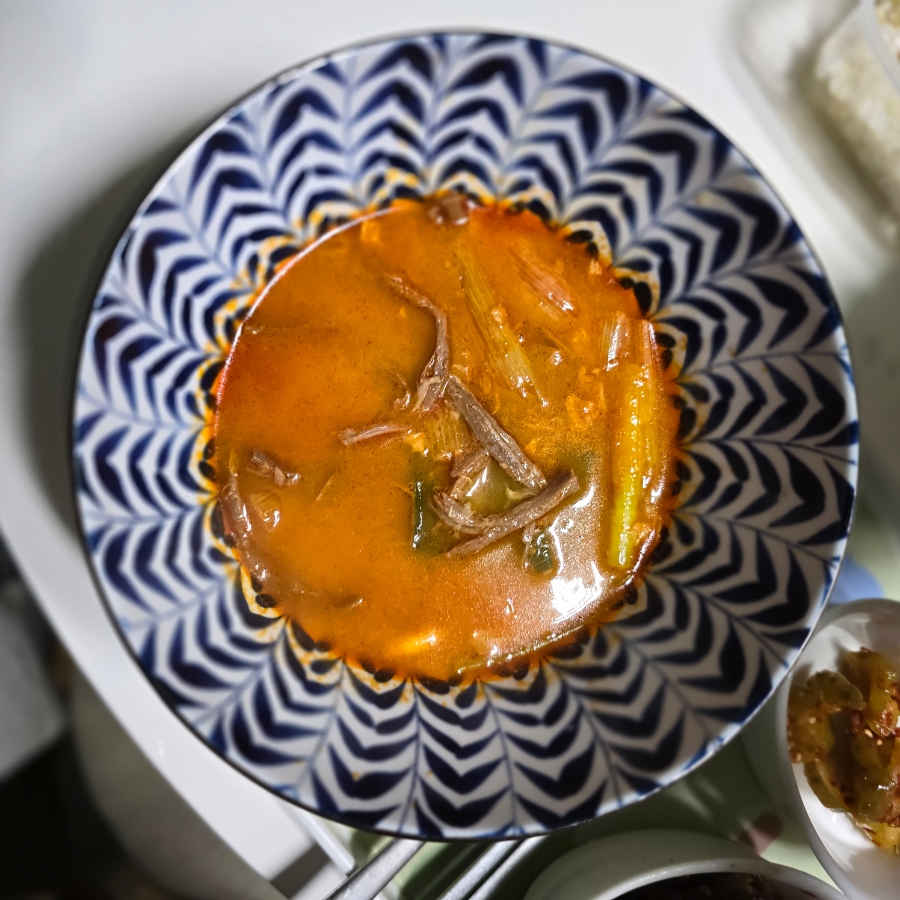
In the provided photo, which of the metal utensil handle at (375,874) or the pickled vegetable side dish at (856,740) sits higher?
the metal utensil handle at (375,874)

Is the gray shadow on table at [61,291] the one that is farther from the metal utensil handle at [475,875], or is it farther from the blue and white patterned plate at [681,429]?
the metal utensil handle at [475,875]

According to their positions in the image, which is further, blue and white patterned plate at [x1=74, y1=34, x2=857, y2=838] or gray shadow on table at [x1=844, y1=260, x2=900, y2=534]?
gray shadow on table at [x1=844, y1=260, x2=900, y2=534]

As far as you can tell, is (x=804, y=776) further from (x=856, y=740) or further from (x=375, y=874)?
(x=375, y=874)

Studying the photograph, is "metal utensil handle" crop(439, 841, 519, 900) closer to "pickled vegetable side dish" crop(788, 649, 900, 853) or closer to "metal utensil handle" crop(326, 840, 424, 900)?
"metal utensil handle" crop(326, 840, 424, 900)

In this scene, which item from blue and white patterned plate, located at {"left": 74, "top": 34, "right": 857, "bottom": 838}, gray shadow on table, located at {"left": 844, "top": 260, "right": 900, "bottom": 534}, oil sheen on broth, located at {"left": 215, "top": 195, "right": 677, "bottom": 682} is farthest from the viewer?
gray shadow on table, located at {"left": 844, "top": 260, "right": 900, "bottom": 534}

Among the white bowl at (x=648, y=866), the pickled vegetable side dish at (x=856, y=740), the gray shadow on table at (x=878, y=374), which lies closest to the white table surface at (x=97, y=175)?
the white bowl at (x=648, y=866)

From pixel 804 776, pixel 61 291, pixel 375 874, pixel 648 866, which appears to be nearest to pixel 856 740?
pixel 804 776

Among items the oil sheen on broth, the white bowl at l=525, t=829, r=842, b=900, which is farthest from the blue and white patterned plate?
the white bowl at l=525, t=829, r=842, b=900

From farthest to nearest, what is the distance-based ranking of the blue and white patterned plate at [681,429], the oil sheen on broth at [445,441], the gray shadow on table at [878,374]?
the gray shadow on table at [878,374] → the oil sheen on broth at [445,441] → the blue and white patterned plate at [681,429]
